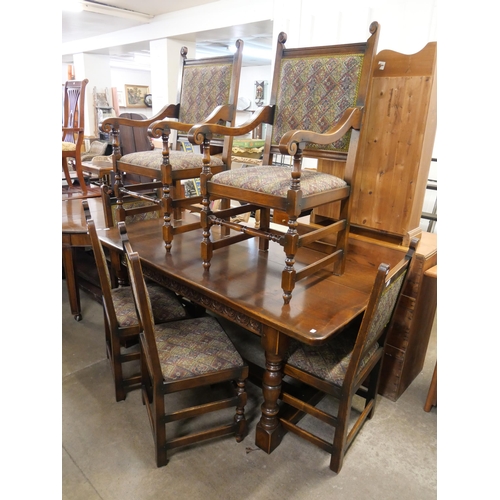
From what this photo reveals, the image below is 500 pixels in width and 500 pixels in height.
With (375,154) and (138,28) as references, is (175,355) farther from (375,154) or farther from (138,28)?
(138,28)

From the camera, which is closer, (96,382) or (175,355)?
(175,355)

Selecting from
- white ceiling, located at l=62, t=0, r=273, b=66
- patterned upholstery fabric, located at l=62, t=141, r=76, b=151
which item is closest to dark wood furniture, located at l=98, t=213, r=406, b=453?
patterned upholstery fabric, located at l=62, t=141, r=76, b=151

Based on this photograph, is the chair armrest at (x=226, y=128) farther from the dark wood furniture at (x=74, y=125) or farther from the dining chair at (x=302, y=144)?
the dark wood furniture at (x=74, y=125)

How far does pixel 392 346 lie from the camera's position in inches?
78.5

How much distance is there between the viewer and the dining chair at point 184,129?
6.80 ft

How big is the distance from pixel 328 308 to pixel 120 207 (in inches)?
59.1

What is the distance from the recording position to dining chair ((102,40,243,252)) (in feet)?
6.80

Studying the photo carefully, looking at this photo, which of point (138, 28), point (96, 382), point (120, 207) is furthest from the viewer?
point (138, 28)

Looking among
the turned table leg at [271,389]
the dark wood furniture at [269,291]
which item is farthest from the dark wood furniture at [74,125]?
the turned table leg at [271,389]

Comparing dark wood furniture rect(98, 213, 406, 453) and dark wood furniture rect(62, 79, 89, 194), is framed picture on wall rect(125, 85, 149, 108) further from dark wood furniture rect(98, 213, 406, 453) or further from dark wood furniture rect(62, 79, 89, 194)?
dark wood furniture rect(98, 213, 406, 453)

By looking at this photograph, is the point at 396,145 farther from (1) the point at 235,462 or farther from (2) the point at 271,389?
(1) the point at 235,462
